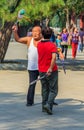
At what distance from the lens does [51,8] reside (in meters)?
18.9

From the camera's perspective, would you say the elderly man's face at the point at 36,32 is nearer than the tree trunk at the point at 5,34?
Yes

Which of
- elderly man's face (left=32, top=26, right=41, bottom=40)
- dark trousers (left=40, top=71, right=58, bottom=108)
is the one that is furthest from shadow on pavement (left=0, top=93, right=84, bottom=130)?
elderly man's face (left=32, top=26, right=41, bottom=40)

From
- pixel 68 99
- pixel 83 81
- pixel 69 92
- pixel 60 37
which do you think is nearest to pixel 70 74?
pixel 83 81

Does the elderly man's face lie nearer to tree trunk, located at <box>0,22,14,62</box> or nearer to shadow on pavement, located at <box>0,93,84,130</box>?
shadow on pavement, located at <box>0,93,84,130</box>

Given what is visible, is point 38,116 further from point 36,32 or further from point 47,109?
point 36,32

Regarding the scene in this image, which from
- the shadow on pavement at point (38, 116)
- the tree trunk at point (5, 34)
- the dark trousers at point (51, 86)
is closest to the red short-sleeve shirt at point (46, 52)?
the dark trousers at point (51, 86)

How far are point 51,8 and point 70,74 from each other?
7.72 ft

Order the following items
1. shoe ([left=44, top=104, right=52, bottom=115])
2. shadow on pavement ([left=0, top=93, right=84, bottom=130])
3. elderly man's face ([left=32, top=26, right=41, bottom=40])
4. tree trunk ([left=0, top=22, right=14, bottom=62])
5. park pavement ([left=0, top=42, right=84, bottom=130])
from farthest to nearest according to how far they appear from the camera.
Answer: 1. tree trunk ([left=0, top=22, right=14, bottom=62])
2. elderly man's face ([left=32, top=26, right=41, bottom=40])
3. shoe ([left=44, top=104, right=52, bottom=115])
4. park pavement ([left=0, top=42, right=84, bottom=130])
5. shadow on pavement ([left=0, top=93, right=84, bottom=130])

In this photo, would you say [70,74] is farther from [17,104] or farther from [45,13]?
[17,104]

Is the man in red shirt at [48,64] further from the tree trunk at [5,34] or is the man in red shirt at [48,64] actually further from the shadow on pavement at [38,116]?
the tree trunk at [5,34]

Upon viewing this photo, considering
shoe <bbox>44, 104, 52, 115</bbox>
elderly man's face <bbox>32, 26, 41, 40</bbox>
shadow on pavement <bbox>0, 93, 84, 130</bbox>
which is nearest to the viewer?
shadow on pavement <bbox>0, 93, 84, 130</bbox>

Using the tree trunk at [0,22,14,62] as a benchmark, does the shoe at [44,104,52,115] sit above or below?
above

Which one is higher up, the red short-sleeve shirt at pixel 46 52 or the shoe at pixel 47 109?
the red short-sleeve shirt at pixel 46 52

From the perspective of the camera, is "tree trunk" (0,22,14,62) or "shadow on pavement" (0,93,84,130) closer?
"shadow on pavement" (0,93,84,130)
